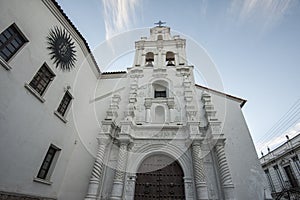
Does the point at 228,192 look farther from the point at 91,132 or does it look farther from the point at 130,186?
the point at 91,132

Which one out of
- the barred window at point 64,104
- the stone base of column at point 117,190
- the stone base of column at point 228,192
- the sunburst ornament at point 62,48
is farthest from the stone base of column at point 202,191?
the sunburst ornament at point 62,48

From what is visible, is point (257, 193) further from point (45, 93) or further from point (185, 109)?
point (45, 93)

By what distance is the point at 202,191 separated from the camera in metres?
6.11

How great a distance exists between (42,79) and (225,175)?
29.4ft

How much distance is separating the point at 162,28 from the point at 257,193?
50.5ft

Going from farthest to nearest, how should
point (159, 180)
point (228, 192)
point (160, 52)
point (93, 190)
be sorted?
A: point (160, 52) < point (159, 180) < point (93, 190) < point (228, 192)

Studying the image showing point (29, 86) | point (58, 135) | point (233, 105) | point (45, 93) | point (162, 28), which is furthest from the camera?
point (162, 28)

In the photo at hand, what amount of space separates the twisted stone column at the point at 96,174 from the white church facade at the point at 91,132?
0.16 ft

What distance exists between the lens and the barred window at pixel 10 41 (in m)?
5.05

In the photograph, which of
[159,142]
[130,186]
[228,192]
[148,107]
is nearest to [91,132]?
[148,107]

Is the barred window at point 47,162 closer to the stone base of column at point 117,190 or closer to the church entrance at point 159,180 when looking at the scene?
the stone base of column at point 117,190

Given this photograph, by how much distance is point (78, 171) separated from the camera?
7.63m

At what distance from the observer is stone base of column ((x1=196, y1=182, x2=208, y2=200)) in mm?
6012

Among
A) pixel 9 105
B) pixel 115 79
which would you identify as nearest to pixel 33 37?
pixel 9 105
